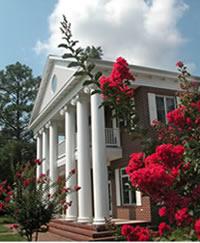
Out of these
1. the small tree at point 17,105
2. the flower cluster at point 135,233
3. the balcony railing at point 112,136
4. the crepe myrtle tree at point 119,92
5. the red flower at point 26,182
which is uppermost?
the small tree at point 17,105

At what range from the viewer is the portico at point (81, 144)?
11.9 meters

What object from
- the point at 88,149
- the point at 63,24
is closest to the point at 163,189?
the point at 63,24

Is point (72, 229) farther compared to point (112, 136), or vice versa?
point (112, 136)

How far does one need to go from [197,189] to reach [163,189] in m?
0.45

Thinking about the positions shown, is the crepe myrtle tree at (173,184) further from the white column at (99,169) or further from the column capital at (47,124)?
the column capital at (47,124)

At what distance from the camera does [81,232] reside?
1168 centimetres

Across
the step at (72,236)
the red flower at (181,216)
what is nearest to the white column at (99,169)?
the step at (72,236)

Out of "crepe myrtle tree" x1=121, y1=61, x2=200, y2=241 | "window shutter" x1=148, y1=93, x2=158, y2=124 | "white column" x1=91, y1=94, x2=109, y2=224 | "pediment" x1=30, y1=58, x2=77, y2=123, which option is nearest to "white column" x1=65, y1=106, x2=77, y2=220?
"pediment" x1=30, y1=58, x2=77, y2=123

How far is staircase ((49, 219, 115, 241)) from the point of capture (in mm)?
10531

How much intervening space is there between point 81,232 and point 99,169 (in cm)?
255

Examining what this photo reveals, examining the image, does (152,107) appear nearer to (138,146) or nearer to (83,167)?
(138,146)

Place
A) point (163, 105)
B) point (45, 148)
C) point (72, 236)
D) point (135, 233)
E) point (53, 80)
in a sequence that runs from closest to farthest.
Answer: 1. point (135, 233)
2. point (72, 236)
3. point (163, 105)
4. point (53, 80)
5. point (45, 148)

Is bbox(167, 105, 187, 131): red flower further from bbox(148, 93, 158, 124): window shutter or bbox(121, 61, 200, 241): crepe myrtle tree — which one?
bbox(148, 93, 158, 124): window shutter

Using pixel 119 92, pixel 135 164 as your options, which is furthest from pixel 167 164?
pixel 119 92
